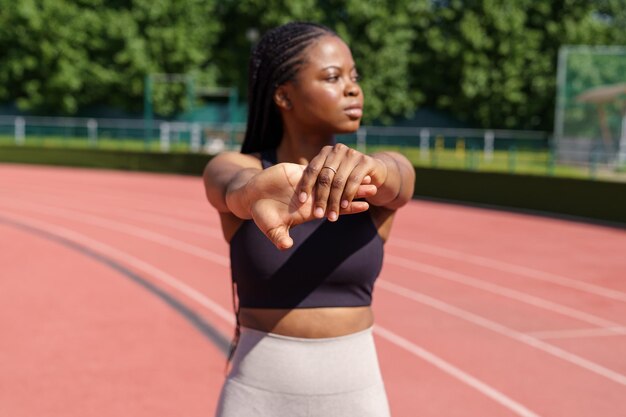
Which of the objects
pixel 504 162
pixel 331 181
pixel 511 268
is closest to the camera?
pixel 331 181

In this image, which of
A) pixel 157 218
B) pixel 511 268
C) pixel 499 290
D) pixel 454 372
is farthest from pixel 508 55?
pixel 454 372

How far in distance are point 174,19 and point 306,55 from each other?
138 feet

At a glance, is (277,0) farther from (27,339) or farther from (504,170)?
(27,339)

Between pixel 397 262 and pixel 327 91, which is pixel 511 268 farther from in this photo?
pixel 327 91

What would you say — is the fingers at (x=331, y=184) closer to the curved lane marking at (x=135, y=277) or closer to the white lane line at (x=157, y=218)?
the curved lane marking at (x=135, y=277)

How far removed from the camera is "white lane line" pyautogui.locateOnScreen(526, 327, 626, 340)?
270 inches

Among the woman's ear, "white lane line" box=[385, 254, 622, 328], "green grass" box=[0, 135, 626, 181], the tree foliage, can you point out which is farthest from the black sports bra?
the tree foliage

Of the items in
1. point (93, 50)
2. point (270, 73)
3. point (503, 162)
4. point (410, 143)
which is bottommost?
point (503, 162)

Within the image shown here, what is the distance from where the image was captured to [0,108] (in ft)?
141

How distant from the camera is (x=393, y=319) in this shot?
727cm

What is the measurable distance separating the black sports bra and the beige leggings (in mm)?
101

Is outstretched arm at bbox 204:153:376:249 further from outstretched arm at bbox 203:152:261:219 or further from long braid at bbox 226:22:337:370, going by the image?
long braid at bbox 226:22:337:370

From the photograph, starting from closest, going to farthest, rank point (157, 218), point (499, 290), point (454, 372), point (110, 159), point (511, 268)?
point (454, 372), point (499, 290), point (511, 268), point (157, 218), point (110, 159)

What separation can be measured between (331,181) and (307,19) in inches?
1495
